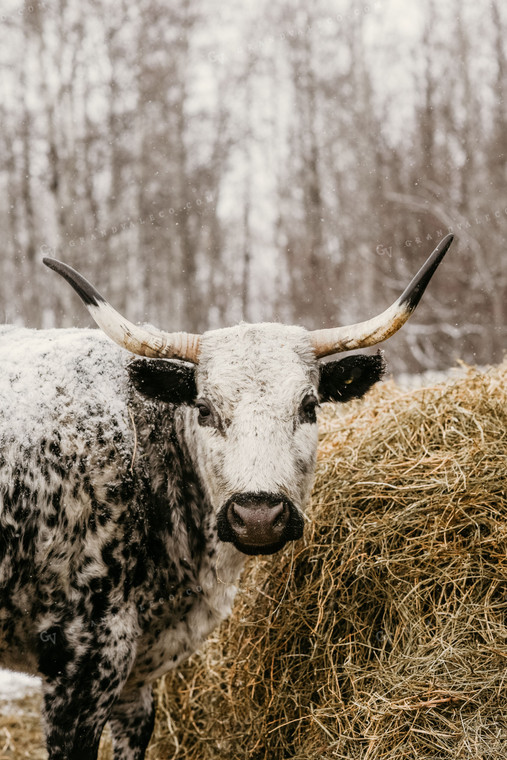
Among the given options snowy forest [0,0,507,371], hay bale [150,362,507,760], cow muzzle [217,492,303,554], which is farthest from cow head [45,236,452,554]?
snowy forest [0,0,507,371]

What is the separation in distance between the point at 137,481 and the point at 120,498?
13 cm

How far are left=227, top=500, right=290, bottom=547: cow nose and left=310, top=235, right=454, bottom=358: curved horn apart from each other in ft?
3.18

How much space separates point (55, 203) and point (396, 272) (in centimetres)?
737

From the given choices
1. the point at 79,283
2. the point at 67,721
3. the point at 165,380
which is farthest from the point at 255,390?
the point at 67,721

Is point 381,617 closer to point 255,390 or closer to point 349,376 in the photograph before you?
point 349,376

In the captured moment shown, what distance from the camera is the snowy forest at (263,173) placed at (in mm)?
13898

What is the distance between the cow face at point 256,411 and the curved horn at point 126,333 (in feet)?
0.21

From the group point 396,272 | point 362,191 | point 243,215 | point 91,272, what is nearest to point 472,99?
point 362,191

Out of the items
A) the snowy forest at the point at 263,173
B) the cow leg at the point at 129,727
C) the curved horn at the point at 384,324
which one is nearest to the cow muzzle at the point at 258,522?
the curved horn at the point at 384,324

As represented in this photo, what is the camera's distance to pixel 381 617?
3.89m

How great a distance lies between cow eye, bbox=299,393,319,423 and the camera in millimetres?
3347

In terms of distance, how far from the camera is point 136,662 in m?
3.61

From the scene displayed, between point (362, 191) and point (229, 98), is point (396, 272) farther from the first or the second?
point (229, 98)

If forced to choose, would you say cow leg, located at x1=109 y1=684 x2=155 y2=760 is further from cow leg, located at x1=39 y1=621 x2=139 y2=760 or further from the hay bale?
cow leg, located at x1=39 y1=621 x2=139 y2=760
